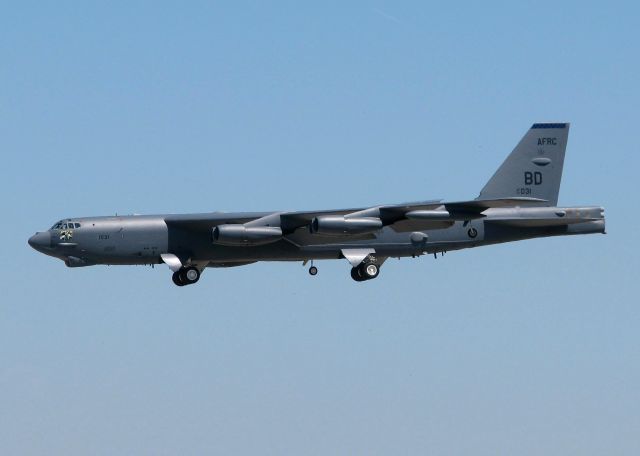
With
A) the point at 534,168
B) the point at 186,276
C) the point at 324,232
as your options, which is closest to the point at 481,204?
the point at 324,232

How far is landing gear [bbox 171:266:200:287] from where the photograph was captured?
151 ft

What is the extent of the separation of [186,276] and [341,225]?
5856mm

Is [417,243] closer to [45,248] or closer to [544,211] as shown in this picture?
[544,211]

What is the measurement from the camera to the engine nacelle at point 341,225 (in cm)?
4416

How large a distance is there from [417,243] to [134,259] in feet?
33.0

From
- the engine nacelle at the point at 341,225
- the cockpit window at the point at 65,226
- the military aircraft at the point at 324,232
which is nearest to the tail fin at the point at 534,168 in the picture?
the military aircraft at the point at 324,232

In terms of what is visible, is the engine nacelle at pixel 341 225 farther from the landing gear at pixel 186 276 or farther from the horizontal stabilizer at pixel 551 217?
the horizontal stabilizer at pixel 551 217

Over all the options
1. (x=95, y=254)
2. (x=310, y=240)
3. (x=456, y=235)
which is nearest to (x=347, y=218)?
(x=310, y=240)

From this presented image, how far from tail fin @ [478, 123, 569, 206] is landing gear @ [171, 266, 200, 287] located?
36.3 ft

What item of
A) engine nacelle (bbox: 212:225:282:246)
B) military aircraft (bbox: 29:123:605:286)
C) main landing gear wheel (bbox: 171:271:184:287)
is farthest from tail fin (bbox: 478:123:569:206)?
main landing gear wheel (bbox: 171:271:184:287)

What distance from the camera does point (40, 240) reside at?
146ft

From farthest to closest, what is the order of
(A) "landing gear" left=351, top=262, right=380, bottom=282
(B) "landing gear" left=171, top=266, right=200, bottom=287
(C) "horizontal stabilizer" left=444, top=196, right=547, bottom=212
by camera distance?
(A) "landing gear" left=351, top=262, right=380, bottom=282, (B) "landing gear" left=171, top=266, right=200, bottom=287, (C) "horizontal stabilizer" left=444, top=196, right=547, bottom=212

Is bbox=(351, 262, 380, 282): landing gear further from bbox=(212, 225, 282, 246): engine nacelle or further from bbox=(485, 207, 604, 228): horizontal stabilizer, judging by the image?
bbox=(212, 225, 282, 246): engine nacelle

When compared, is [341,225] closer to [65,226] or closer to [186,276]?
[186,276]
